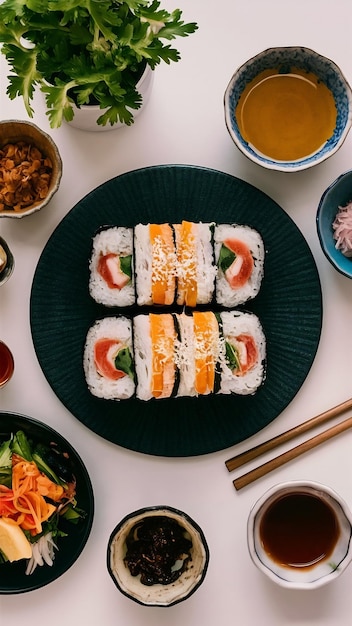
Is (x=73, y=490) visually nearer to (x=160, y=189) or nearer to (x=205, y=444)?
(x=205, y=444)

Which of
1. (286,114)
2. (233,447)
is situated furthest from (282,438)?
(286,114)

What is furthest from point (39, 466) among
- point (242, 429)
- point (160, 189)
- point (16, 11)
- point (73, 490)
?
point (16, 11)

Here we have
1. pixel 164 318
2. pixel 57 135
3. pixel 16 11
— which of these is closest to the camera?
pixel 16 11

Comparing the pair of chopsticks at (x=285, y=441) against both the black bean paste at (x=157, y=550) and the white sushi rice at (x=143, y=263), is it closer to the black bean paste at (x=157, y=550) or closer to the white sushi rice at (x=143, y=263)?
the black bean paste at (x=157, y=550)

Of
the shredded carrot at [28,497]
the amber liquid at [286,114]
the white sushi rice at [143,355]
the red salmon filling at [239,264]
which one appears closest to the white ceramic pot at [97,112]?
the amber liquid at [286,114]

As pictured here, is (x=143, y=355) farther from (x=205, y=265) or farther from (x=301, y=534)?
(x=301, y=534)

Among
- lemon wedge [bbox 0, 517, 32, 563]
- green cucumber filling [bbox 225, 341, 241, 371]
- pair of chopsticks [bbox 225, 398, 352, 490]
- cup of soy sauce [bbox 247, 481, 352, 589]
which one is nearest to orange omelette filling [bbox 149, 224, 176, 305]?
green cucumber filling [bbox 225, 341, 241, 371]
